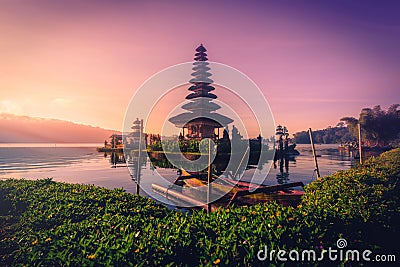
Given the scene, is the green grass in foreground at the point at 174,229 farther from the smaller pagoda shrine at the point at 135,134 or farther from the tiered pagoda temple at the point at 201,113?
the smaller pagoda shrine at the point at 135,134

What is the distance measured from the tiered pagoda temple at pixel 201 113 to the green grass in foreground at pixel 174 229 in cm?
2912

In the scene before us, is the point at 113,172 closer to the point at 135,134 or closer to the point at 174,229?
the point at 174,229

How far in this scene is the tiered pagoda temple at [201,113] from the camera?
3500 centimetres

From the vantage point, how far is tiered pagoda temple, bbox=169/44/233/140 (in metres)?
35.0

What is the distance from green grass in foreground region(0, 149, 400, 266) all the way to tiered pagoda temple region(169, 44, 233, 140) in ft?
95.5

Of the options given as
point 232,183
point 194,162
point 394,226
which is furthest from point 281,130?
point 394,226

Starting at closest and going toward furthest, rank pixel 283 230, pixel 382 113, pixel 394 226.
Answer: pixel 283 230
pixel 394 226
pixel 382 113

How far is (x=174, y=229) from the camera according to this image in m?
3.58

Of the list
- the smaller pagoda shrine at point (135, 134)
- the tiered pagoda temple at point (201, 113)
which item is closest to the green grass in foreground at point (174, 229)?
the tiered pagoda temple at point (201, 113)

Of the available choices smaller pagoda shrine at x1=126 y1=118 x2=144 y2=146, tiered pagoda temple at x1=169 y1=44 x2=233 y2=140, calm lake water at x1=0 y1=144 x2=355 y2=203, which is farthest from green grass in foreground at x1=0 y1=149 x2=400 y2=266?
smaller pagoda shrine at x1=126 y1=118 x2=144 y2=146

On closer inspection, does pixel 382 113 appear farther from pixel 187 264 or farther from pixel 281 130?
pixel 187 264

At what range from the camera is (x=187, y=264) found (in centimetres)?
282

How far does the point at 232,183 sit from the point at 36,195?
9.59 m

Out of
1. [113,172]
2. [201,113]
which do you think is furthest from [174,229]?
[201,113]
